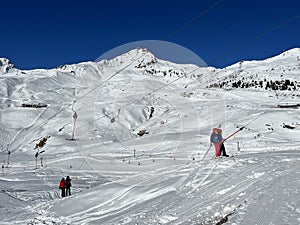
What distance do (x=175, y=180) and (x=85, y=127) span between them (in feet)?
119

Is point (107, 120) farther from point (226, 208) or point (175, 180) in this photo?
point (226, 208)

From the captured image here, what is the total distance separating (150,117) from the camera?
57.0 m

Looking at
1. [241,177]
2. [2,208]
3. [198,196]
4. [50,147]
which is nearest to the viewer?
[198,196]

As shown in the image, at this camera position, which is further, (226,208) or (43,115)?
(43,115)

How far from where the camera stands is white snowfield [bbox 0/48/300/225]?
9901mm

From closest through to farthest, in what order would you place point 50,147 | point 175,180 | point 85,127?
point 175,180 < point 50,147 < point 85,127

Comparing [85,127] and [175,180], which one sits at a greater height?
[85,127]

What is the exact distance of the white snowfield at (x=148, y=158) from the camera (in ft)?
32.5

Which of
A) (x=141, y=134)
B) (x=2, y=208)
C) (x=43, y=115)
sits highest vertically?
(x=43, y=115)

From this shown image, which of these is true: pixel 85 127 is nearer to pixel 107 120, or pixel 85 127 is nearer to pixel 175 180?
pixel 107 120

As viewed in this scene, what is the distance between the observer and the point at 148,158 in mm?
30656

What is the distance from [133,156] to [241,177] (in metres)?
21.1

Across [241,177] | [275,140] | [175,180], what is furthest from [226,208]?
[275,140]

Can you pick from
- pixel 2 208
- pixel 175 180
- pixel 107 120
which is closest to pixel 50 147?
pixel 107 120
